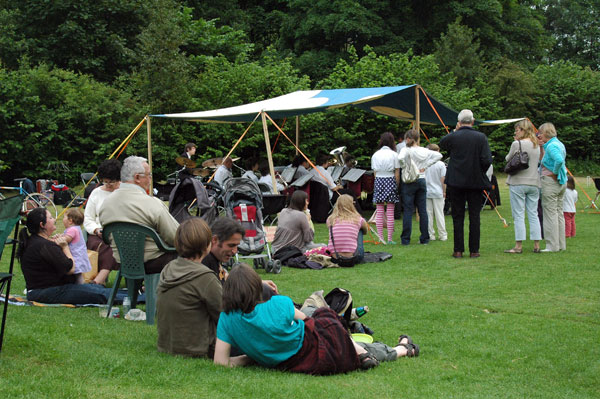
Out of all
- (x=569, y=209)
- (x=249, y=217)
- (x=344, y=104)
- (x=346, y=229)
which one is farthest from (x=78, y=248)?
(x=569, y=209)

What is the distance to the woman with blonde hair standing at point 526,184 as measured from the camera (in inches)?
362

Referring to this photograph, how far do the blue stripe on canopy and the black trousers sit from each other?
3.82m

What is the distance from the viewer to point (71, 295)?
20.9ft

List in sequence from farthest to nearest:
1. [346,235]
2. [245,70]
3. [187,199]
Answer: [245,70]
[346,235]
[187,199]

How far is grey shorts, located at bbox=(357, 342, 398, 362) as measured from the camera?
14.8 ft

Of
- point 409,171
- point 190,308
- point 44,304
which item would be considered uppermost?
point 409,171

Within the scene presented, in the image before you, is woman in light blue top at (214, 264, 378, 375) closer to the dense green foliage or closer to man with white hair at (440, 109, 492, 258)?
man with white hair at (440, 109, 492, 258)

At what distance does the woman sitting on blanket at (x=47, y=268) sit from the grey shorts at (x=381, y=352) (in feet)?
9.76

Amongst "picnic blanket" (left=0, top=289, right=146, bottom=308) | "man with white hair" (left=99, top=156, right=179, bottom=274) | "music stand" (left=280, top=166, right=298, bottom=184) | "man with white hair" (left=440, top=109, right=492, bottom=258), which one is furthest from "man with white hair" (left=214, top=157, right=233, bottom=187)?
"man with white hair" (left=99, top=156, right=179, bottom=274)

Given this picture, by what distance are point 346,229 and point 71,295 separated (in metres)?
3.70

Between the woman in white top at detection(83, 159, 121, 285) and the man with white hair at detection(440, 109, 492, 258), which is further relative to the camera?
the man with white hair at detection(440, 109, 492, 258)

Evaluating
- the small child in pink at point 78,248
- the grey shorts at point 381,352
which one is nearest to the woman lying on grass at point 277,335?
the grey shorts at point 381,352

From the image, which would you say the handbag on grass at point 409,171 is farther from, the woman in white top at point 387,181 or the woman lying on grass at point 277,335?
the woman lying on grass at point 277,335

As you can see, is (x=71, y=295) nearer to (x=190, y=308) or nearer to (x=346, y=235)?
(x=190, y=308)
